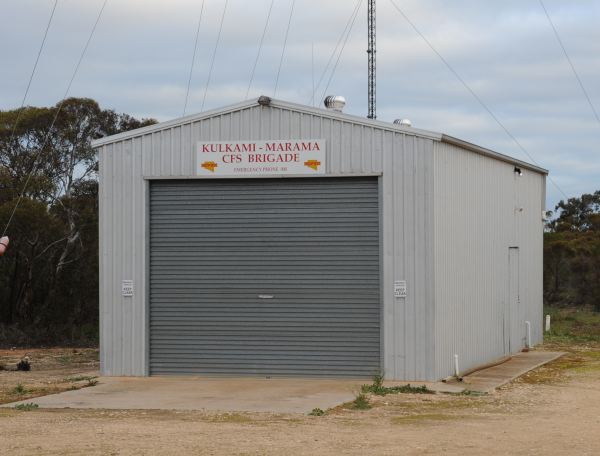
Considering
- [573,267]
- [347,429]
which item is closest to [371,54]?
[347,429]

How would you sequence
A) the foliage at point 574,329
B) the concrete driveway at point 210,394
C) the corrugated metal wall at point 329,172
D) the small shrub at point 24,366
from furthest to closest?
the foliage at point 574,329 → the small shrub at point 24,366 → the corrugated metal wall at point 329,172 → the concrete driveway at point 210,394

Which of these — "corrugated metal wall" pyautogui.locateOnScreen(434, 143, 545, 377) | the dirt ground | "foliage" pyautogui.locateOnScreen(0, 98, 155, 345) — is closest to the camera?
the dirt ground

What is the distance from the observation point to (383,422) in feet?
44.7

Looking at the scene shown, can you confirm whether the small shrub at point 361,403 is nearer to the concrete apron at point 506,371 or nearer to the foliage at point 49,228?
the concrete apron at point 506,371

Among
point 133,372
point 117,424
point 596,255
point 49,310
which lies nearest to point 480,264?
point 133,372

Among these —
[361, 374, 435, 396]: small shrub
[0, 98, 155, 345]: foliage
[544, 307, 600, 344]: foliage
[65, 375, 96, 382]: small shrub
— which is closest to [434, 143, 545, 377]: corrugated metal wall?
[361, 374, 435, 396]: small shrub

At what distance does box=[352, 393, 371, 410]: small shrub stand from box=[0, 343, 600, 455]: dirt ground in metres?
0.11

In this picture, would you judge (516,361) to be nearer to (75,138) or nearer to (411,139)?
(411,139)

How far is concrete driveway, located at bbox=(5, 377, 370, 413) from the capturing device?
1509 cm

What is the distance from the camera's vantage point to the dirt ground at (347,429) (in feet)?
38.1

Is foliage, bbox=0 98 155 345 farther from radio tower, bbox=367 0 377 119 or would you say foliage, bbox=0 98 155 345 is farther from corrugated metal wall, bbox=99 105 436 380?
corrugated metal wall, bbox=99 105 436 380

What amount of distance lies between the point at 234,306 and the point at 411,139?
3.99 meters

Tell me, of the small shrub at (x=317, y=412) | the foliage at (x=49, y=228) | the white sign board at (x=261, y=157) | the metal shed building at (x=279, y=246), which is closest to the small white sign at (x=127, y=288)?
the metal shed building at (x=279, y=246)

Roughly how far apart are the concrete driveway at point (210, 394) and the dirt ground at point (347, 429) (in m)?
0.60
